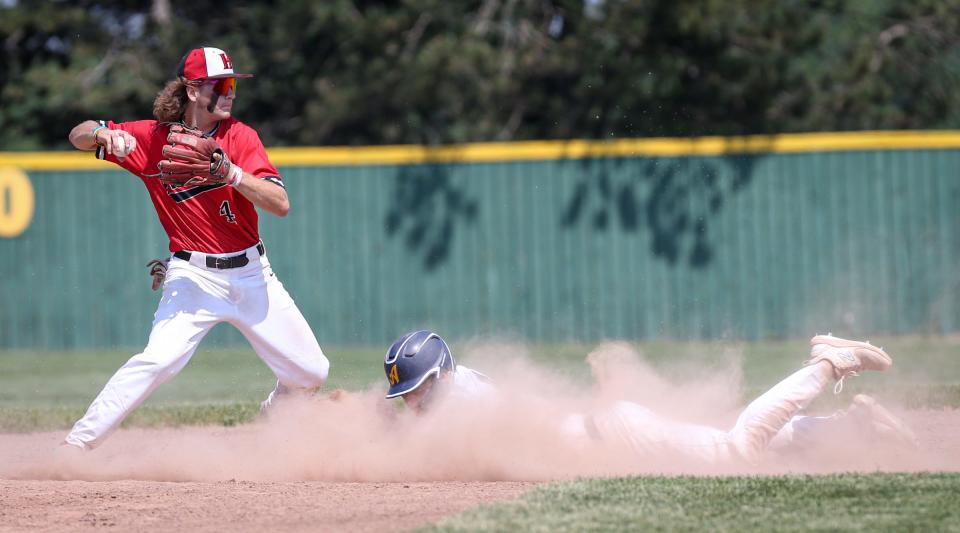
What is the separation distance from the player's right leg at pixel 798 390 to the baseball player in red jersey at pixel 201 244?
2569 millimetres

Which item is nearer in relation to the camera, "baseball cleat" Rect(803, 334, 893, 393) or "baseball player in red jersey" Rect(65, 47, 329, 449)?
"baseball cleat" Rect(803, 334, 893, 393)

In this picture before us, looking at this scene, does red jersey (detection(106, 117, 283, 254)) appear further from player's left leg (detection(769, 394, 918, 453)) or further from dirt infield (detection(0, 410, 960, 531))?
Result: player's left leg (detection(769, 394, 918, 453))

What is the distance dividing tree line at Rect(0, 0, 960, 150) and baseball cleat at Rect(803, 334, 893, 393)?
12.1 metres

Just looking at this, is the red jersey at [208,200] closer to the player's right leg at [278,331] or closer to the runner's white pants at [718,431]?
the player's right leg at [278,331]

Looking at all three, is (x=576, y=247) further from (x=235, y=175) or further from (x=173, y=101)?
(x=235, y=175)

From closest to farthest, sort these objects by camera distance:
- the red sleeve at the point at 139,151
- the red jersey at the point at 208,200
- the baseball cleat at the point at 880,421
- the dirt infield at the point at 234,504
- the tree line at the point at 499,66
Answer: the dirt infield at the point at 234,504, the baseball cleat at the point at 880,421, the red jersey at the point at 208,200, the red sleeve at the point at 139,151, the tree line at the point at 499,66

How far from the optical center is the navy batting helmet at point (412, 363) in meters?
6.30

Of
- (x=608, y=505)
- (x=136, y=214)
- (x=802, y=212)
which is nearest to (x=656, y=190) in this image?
(x=802, y=212)

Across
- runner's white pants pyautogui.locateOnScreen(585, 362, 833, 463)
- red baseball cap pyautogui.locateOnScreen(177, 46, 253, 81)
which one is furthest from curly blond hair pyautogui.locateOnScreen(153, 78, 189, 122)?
runner's white pants pyautogui.locateOnScreen(585, 362, 833, 463)

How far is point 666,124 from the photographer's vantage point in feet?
61.9

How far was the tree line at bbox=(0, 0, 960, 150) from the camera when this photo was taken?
1848cm

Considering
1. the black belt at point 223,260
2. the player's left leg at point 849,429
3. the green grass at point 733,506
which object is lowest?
the green grass at point 733,506

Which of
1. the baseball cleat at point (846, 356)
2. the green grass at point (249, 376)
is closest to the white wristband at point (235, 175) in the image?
the green grass at point (249, 376)

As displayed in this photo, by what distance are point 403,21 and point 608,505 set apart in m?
14.3
